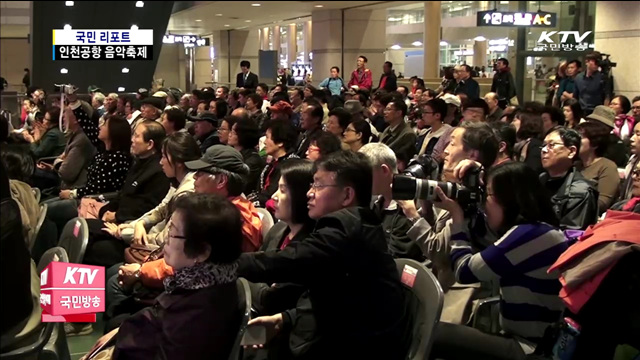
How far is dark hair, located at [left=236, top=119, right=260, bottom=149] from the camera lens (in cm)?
605

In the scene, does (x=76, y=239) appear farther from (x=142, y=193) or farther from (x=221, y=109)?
(x=221, y=109)

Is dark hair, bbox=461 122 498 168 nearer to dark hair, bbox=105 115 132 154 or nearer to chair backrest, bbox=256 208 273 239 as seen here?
chair backrest, bbox=256 208 273 239

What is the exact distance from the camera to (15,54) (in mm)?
26828

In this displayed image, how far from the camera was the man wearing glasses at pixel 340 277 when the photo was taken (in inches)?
96.7

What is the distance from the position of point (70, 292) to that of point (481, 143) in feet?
8.03

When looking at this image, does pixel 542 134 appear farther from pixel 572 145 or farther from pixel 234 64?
pixel 234 64

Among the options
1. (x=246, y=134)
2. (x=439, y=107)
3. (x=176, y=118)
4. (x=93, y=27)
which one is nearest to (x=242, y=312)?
(x=246, y=134)

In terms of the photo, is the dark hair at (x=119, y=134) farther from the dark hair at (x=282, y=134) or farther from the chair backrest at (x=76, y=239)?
the chair backrest at (x=76, y=239)

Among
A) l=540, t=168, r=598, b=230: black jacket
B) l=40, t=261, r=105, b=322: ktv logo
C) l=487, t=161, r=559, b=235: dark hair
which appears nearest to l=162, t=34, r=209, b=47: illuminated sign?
l=540, t=168, r=598, b=230: black jacket

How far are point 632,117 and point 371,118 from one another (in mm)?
3302

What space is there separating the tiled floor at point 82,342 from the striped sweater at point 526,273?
2.28 meters

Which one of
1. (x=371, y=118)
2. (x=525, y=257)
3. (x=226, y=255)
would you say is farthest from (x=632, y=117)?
(x=226, y=255)

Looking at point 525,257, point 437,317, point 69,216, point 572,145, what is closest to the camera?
point 437,317

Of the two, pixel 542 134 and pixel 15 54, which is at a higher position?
pixel 15 54
